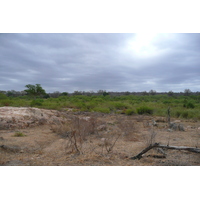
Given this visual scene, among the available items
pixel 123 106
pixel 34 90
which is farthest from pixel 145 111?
pixel 34 90

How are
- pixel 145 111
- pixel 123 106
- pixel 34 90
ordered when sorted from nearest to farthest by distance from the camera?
1. pixel 145 111
2. pixel 123 106
3. pixel 34 90

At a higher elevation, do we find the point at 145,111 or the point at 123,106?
the point at 123,106

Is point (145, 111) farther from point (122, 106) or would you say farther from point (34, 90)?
point (34, 90)

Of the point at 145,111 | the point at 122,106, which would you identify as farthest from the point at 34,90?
the point at 145,111

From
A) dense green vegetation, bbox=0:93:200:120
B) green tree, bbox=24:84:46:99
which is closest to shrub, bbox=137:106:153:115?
dense green vegetation, bbox=0:93:200:120

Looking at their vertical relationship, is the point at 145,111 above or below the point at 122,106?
below

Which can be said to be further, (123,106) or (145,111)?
(123,106)

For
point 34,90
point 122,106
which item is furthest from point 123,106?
point 34,90

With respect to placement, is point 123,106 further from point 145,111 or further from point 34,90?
point 34,90

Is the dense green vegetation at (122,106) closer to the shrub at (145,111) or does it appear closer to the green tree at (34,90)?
the shrub at (145,111)

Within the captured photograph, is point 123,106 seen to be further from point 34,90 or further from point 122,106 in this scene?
point 34,90

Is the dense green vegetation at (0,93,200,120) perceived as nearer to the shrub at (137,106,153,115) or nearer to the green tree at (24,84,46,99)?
the shrub at (137,106,153,115)

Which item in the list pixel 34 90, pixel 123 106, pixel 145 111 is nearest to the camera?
pixel 145 111

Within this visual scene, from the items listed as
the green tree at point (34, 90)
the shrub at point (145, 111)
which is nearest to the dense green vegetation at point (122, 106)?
the shrub at point (145, 111)
